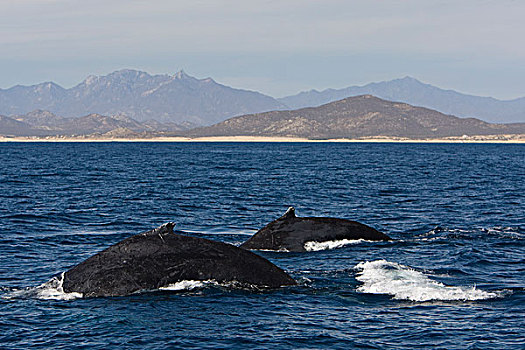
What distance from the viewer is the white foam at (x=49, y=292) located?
1631cm

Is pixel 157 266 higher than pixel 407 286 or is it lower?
higher

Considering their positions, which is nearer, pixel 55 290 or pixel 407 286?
pixel 55 290

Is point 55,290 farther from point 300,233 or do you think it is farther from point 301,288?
point 300,233

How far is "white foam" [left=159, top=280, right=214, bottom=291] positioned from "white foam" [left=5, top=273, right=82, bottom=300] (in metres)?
2.14

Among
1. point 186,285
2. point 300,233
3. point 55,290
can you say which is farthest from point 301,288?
point 300,233

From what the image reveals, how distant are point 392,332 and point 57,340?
6879mm

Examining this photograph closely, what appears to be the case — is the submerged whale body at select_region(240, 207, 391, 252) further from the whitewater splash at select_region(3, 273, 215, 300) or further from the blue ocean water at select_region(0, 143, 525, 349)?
the whitewater splash at select_region(3, 273, 215, 300)

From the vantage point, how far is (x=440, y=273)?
20.5m

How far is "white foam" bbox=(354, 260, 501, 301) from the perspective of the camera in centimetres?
1741

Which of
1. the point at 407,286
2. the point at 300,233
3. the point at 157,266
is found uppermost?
the point at 157,266

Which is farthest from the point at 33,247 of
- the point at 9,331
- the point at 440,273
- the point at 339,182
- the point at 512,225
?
the point at 339,182

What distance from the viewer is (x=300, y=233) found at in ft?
80.6

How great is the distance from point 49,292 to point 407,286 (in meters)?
9.21

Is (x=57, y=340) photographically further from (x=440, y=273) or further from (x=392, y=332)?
(x=440, y=273)
